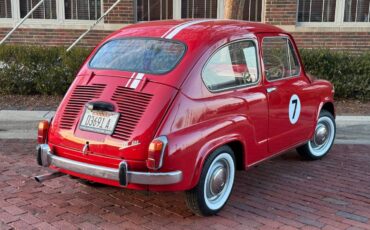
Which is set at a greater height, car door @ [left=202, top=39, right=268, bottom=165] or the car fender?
car door @ [left=202, top=39, right=268, bottom=165]

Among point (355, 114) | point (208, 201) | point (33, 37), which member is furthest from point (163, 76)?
point (33, 37)

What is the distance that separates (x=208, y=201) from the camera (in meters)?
4.07

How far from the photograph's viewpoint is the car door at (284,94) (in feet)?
15.8

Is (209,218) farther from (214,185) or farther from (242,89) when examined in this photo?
(242,89)

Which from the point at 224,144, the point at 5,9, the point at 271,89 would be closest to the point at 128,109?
the point at 224,144

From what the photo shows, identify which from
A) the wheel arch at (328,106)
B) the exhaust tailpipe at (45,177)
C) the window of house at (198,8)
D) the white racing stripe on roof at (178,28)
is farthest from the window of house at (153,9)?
the exhaust tailpipe at (45,177)

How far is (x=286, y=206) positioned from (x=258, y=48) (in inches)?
64.8

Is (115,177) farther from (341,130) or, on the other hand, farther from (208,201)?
(341,130)

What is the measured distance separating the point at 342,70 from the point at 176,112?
617 cm

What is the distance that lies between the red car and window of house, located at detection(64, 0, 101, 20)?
7293 millimetres

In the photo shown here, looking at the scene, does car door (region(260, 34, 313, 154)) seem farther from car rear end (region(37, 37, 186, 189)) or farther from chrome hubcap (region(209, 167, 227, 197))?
car rear end (region(37, 37, 186, 189))

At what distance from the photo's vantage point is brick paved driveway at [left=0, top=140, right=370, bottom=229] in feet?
13.0

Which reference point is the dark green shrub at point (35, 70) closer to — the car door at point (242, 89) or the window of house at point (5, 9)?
the window of house at point (5, 9)

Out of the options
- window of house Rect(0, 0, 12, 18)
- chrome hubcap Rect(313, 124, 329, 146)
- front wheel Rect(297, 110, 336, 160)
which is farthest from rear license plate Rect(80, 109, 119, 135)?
window of house Rect(0, 0, 12, 18)
